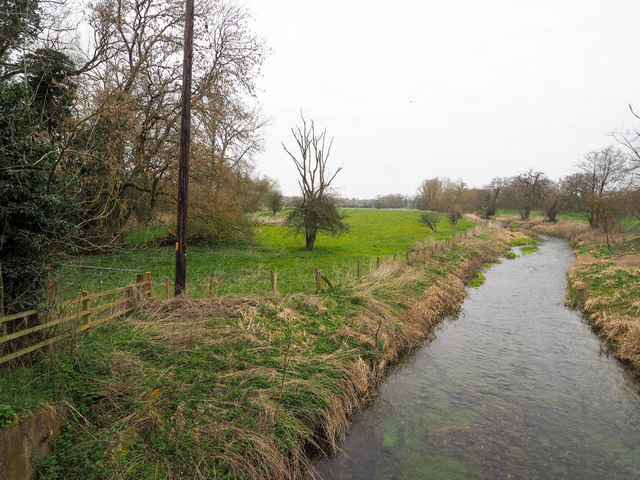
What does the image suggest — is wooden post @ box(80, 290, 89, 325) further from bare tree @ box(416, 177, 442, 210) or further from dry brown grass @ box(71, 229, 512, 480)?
bare tree @ box(416, 177, 442, 210)

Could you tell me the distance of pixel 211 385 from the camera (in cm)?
621

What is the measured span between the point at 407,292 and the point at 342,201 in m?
12.7

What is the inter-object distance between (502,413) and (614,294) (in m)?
9.68

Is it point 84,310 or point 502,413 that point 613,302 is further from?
point 84,310

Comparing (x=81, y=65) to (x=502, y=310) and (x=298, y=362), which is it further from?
Answer: (x=502, y=310)

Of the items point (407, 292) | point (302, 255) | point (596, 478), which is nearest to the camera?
point (596, 478)

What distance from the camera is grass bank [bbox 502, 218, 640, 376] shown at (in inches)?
395

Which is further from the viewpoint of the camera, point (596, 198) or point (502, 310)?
point (596, 198)

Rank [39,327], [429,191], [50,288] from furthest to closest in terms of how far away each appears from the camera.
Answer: [429,191] → [50,288] → [39,327]

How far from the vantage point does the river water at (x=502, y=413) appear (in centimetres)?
585

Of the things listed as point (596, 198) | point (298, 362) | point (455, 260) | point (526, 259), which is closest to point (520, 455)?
point (298, 362)

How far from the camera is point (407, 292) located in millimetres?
13227

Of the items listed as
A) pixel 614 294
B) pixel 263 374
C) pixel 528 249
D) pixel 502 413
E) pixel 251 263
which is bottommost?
pixel 502 413

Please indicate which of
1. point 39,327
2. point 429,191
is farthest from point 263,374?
point 429,191
